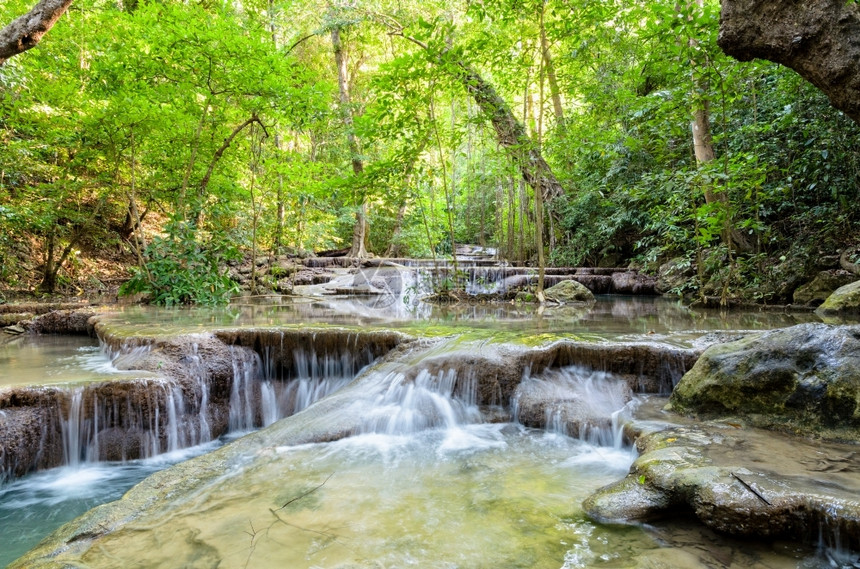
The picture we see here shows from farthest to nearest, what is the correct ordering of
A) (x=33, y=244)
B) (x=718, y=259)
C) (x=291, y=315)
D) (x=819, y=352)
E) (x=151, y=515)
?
(x=33, y=244), (x=718, y=259), (x=291, y=315), (x=819, y=352), (x=151, y=515)

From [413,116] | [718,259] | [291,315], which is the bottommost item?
[291,315]

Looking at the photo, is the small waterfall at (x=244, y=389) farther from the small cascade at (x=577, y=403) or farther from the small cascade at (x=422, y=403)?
the small cascade at (x=577, y=403)

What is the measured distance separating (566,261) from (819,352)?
11256 millimetres

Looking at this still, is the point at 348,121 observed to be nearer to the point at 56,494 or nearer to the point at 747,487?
the point at 56,494

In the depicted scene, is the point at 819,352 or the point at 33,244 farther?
the point at 33,244

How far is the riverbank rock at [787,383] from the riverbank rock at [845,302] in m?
3.73

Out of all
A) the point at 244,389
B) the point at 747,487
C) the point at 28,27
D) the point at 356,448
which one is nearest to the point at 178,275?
the point at 244,389

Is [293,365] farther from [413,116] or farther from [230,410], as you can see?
[413,116]

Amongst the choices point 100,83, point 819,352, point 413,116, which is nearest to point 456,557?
point 819,352

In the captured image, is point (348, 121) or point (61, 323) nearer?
point (61, 323)

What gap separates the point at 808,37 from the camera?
12.5ft

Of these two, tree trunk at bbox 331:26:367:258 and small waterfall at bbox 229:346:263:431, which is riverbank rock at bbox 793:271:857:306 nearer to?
small waterfall at bbox 229:346:263:431

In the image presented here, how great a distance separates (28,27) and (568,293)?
29.7ft

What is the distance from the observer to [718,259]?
23.9 feet
